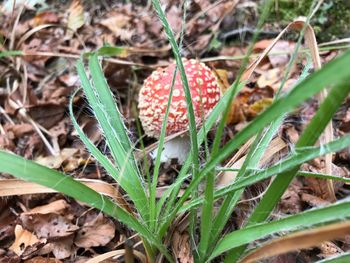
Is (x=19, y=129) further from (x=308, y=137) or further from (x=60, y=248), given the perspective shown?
(x=308, y=137)

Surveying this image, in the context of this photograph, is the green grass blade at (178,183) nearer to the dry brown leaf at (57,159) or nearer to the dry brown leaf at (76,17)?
the dry brown leaf at (57,159)

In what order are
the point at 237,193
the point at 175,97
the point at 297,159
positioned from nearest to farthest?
the point at 297,159
the point at 237,193
the point at 175,97

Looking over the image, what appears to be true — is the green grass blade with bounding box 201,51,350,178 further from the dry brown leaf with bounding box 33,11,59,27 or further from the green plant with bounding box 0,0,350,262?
the dry brown leaf with bounding box 33,11,59,27

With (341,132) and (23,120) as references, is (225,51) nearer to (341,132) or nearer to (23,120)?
(341,132)

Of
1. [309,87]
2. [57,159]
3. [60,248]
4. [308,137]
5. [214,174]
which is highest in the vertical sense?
[309,87]

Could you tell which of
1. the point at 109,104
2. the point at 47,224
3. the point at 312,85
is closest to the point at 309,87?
the point at 312,85

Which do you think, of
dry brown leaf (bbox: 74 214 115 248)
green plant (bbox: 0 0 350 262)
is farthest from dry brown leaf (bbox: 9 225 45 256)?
green plant (bbox: 0 0 350 262)
